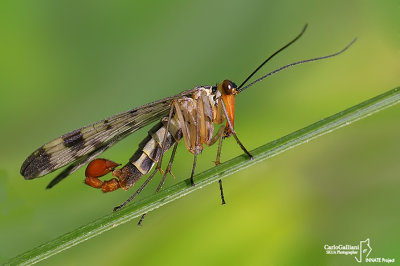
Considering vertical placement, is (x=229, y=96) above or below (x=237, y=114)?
below

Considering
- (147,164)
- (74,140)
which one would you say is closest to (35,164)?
(74,140)

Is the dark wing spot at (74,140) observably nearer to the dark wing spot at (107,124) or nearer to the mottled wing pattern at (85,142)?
the mottled wing pattern at (85,142)

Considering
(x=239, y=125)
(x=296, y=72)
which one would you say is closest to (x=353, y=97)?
(x=296, y=72)

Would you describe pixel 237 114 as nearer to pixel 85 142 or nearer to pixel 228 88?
pixel 228 88


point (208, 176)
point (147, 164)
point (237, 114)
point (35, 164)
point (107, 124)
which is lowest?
point (208, 176)

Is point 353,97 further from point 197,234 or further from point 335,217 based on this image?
point 197,234

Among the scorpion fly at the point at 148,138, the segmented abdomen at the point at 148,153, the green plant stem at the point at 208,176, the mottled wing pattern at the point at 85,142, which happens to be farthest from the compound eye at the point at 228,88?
the green plant stem at the point at 208,176

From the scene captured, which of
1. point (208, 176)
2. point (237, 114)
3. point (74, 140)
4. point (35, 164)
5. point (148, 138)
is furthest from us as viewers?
point (237, 114)

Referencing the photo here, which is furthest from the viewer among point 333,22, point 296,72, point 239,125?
point 333,22
